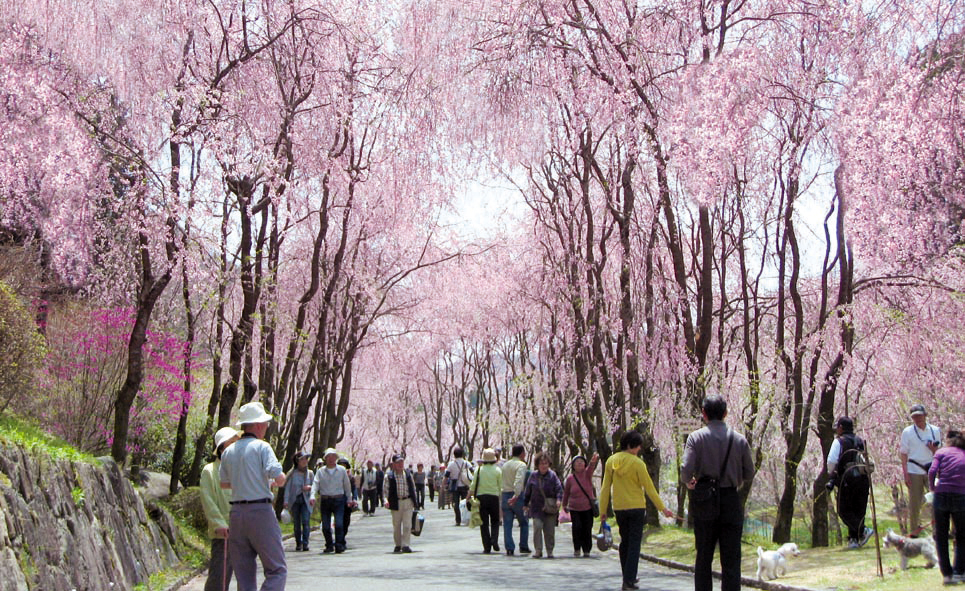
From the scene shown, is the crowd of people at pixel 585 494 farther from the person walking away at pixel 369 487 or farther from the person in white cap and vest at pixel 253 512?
the person walking away at pixel 369 487

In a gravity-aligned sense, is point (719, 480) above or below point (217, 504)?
above

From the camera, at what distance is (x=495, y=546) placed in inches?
782

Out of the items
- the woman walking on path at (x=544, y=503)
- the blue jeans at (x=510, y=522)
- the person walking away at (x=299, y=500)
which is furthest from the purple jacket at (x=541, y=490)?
the person walking away at (x=299, y=500)

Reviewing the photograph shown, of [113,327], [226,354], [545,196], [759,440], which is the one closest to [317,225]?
[226,354]

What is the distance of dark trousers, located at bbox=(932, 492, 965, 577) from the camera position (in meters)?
10.3

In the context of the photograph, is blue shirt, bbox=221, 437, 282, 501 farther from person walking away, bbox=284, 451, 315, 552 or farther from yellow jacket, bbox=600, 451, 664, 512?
person walking away, bbox=284, 451, 315, 552

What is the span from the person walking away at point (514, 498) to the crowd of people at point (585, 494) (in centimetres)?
2

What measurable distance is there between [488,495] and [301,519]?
344 centimetres

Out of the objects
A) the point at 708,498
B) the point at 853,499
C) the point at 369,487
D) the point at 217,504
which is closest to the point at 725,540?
the point at 708,498

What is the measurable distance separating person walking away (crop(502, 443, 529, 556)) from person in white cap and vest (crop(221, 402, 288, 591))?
9972 mm

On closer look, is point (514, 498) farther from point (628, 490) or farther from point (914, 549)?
point (914, 549)

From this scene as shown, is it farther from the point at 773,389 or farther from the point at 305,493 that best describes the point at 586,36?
the point at 305,493

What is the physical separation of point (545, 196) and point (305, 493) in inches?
404

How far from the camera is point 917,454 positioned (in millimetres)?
13586
